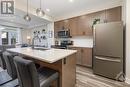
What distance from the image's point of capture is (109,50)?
2711mm

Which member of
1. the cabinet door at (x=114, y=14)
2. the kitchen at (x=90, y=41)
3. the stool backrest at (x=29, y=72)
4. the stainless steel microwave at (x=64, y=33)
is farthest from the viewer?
the stainless steel microwave at (x=64, y=33)

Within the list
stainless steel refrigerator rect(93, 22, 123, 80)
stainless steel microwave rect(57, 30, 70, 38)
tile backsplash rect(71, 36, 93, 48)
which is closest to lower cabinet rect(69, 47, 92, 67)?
tile backsplash rect(71, 36, 93, 48)

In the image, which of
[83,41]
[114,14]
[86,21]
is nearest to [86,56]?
[83,41]

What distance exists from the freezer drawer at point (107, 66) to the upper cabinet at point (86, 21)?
135cm

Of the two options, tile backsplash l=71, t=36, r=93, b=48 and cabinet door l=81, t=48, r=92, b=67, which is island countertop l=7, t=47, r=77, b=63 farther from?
tile backsplash l=71, t=36, r=93, b=48

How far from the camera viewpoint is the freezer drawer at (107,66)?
2596 mm

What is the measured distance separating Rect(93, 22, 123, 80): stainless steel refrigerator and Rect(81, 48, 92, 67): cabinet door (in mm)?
698

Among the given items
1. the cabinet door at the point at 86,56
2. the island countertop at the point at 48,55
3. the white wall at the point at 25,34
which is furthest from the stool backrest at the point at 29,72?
the white wall at the point at 25,34

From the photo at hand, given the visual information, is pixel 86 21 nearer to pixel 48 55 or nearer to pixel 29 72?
pixel 48 55

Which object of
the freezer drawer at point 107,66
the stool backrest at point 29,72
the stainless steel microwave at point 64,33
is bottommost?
the freezer drawer at point 107,66

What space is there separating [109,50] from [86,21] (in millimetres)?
1768

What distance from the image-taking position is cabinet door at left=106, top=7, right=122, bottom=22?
3096mm

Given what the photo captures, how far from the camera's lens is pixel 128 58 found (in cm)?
247

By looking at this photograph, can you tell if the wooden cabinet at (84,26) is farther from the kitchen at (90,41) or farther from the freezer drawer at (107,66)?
the freezer drawer at (107,66)
